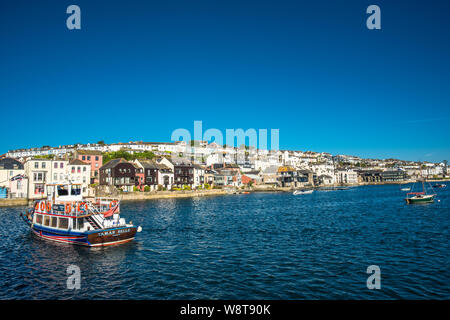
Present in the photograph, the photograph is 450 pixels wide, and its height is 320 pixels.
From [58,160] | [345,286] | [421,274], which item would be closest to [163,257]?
[345,286]

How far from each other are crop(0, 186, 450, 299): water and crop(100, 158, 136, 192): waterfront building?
4992cm

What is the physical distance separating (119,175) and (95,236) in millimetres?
62943

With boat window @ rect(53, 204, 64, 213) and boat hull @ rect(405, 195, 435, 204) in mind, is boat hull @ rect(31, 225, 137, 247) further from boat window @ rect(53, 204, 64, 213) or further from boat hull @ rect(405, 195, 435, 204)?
boat hull @ rect(405, 195, 435, 204)

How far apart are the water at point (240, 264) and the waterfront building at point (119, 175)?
164ft

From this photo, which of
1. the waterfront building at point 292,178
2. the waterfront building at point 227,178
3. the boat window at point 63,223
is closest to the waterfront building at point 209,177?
the waterfront building at point 227,178

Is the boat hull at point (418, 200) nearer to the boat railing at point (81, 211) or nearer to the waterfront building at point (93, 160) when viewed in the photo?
the boat railing at point (81, 211)

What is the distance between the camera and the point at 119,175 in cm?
8900

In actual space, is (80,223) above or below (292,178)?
below

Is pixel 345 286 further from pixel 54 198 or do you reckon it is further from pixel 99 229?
pixel 54 198

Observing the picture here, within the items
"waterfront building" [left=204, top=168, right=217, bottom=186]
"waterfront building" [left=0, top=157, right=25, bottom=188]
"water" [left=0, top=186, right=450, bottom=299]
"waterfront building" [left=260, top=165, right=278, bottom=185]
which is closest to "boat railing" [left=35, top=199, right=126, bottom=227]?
"water" [left=0, top=186, right=450, bottom=299]

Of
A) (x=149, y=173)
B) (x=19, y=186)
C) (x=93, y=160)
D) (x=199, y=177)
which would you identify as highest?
(x=93, y=160)

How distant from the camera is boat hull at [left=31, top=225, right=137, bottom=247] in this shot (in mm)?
28953

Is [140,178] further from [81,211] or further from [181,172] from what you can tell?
[81,211]

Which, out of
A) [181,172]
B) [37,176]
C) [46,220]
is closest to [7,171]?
[37,176]
